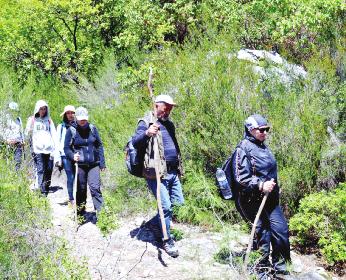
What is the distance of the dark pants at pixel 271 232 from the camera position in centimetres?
520

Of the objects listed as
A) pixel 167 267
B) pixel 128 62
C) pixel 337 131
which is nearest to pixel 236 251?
pixel 167 267

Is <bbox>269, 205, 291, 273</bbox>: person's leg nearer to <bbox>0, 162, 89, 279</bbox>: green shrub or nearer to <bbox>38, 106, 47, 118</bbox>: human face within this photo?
<bbox>0, 162, 89, 279</bbox>: green shrub

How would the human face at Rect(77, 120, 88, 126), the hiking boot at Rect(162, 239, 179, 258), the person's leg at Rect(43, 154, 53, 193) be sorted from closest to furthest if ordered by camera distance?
1. the hiking boot at Rect(162, 239, 179, 258)
2. the human face at Rect(77, 120, 88, 126)
3. the person's leg at Rect(43, 154, 53, 193)

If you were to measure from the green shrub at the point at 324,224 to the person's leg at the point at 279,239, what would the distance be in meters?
1.02

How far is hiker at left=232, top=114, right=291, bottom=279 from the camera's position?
5.09m

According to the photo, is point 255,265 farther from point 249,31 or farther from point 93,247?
point 249,31

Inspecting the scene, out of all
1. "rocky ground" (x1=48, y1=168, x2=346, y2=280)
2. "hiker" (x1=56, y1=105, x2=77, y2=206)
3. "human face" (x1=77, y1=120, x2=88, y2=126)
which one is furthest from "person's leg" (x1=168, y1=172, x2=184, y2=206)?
"hiker" (x1=56, y1=105, x2=77, y2=206)

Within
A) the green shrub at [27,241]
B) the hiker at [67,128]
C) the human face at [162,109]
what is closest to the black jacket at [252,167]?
the human face at [162,109]

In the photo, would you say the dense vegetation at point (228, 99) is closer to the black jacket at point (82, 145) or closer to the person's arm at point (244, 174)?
the person's arm at point (244, 174)

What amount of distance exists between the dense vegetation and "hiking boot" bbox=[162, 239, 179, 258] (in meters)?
0.63

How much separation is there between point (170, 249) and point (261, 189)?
1498 millimetres

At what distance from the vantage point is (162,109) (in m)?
5.86

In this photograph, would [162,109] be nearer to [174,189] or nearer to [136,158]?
[136,158]

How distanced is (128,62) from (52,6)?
11.6ft
